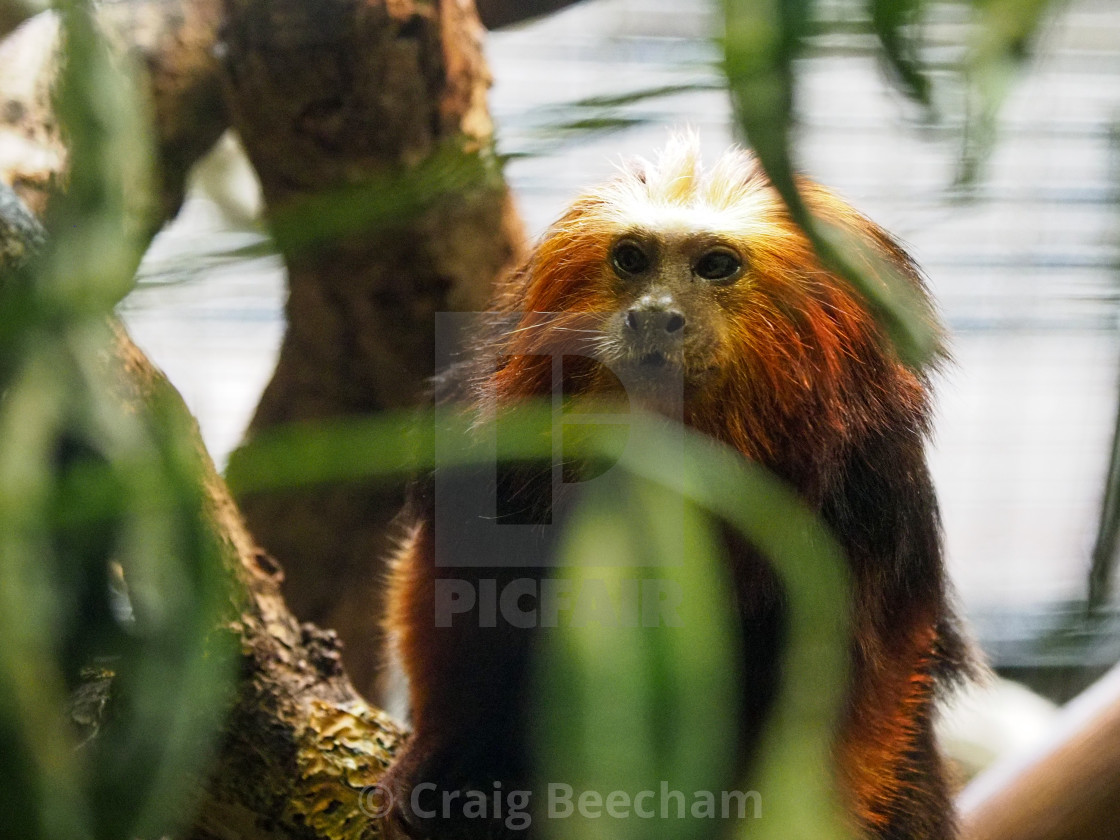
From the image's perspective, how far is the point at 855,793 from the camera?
126 cm

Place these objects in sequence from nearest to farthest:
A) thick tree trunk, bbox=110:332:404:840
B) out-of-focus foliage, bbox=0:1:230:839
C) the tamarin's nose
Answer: out-of-focus foliage, bbox=0:1:230:839 < the tamarin's nose < thick tree trunk, bbox=110:332:404:840

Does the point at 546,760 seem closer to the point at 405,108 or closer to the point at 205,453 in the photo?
the point at 205,453

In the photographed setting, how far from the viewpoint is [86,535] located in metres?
0.54

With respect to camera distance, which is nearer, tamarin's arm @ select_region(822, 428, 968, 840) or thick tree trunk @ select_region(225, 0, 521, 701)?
tamarin's arm @ select_region(822, 428, 968, 840)

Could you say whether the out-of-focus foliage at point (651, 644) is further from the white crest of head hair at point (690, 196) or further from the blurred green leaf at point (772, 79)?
the white crest of head hair at point (690, 196)

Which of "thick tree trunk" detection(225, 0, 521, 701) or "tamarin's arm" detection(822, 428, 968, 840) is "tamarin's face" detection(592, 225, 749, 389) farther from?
"thick tree trunk" detection(225, 0, 521, 701)

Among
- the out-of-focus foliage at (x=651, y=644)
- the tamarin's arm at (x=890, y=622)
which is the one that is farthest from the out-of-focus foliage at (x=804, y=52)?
the tamarin's arm at (x=890, y=622)

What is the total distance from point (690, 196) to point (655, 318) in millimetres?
246

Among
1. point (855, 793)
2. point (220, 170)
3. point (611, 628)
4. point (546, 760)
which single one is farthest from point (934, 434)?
point (220, 170)

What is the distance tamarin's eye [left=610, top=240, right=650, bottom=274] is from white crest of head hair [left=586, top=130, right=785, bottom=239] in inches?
0.7

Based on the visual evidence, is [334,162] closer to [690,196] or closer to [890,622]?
[690,196]

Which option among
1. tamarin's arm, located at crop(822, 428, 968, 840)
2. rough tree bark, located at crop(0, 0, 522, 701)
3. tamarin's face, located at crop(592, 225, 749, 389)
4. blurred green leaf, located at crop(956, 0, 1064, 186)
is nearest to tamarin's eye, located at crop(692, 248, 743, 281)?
tamarin's face, located at crop(592, 225, 749, 389)

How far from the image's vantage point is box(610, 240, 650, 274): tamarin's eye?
1217mm

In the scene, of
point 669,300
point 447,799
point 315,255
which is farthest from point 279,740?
point 669,300
